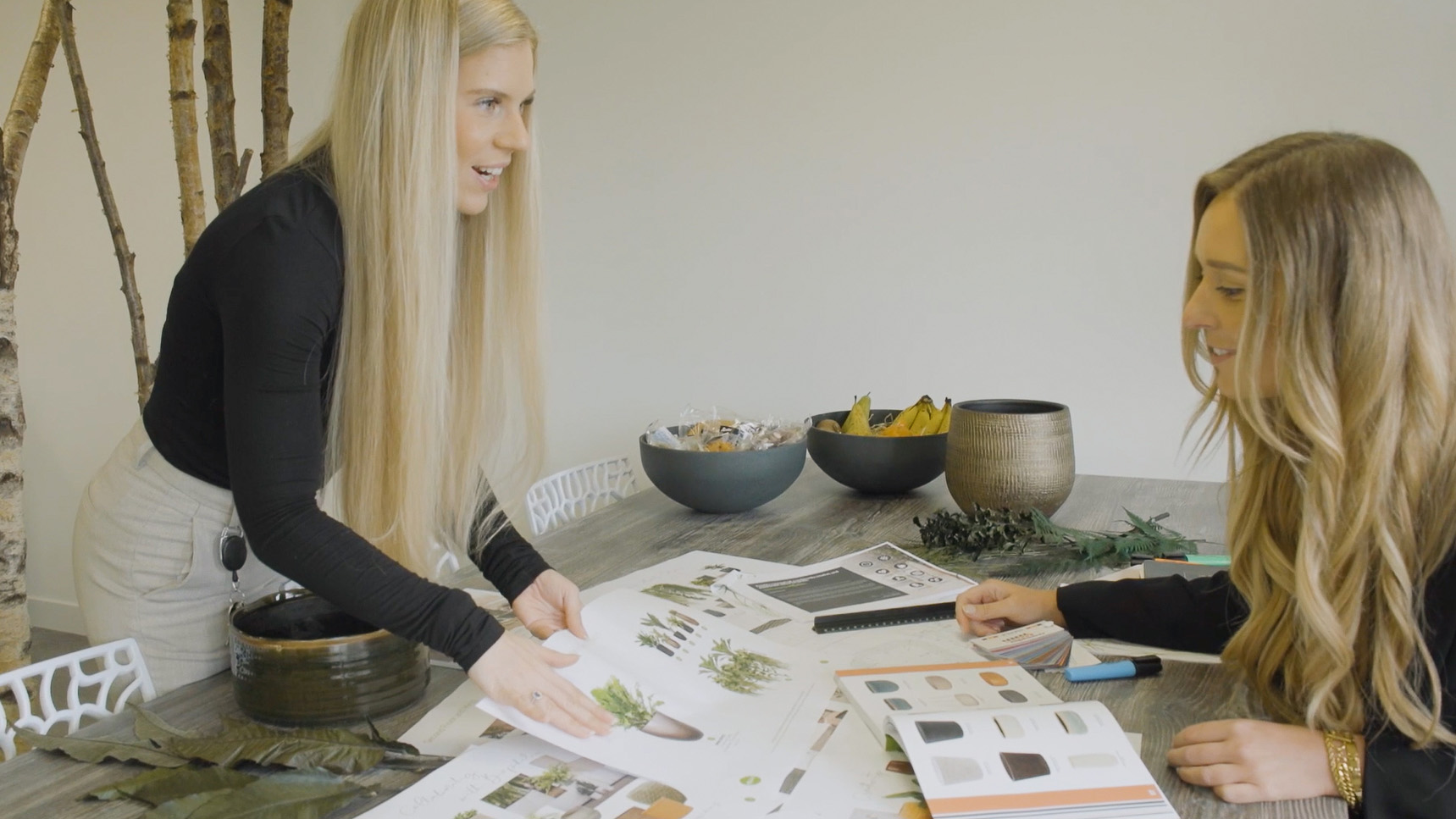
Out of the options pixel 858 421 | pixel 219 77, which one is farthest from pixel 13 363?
pixel 858 421

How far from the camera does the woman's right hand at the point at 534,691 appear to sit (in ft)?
2.81

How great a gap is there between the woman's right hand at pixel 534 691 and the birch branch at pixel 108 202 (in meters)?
1.75

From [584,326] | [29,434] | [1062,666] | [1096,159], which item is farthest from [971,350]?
[29,434]

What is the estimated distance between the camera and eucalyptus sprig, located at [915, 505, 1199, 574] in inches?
56.8

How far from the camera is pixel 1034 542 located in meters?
1.54

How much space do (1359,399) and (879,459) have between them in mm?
1022

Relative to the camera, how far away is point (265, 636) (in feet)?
3.24

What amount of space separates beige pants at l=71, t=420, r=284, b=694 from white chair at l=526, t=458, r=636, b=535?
0.70 meters

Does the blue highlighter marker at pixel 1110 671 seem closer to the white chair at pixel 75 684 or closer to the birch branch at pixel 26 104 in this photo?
the white chair at pixel 75 684

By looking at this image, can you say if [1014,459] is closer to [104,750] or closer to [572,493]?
[572,493]

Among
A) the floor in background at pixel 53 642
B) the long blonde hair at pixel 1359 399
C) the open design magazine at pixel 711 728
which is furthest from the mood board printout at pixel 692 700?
the floor in background at pixel 53 642

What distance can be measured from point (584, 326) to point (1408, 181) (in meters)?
2.49

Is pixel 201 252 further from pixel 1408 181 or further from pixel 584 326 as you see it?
pixel 584 326

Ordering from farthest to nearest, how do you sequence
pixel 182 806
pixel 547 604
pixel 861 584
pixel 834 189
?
pixel 834 189
pixel 861 584
pixel 547 604
pixel 182 806
